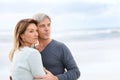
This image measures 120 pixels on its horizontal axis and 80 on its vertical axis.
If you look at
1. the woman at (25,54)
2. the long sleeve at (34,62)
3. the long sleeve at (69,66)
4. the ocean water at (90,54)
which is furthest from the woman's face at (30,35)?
the ocean water at (90,54)

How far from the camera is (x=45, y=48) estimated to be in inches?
88.9

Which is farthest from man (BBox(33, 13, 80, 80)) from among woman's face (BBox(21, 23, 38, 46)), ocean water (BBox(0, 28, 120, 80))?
ocean water (BBox(0, 28, 120, 80))

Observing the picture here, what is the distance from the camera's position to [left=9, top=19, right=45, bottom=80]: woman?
197cm

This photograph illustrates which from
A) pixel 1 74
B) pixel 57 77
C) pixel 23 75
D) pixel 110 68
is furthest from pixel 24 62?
pixel 110 68

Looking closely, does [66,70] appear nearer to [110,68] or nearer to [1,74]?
[1,74]

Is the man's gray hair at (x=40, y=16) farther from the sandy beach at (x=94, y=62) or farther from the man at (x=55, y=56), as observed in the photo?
the sandy beach at (x=94, y=62)

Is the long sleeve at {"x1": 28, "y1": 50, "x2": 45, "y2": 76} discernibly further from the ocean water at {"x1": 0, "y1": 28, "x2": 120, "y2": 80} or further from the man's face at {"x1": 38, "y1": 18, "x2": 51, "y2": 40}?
the ocean water at {"x1": 0, "y1": 28, "x2": 120, "y2": 80}

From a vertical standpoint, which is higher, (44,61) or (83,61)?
(44,61)

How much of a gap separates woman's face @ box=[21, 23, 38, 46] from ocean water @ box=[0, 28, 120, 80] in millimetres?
2353

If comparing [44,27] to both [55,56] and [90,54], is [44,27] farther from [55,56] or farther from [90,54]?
[90,54]

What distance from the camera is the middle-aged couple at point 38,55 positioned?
1.98 metres

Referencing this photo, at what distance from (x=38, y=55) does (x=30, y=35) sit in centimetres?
13

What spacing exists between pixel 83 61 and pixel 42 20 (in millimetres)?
3165

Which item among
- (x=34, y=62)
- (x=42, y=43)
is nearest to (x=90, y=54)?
(x=42, y=43)
